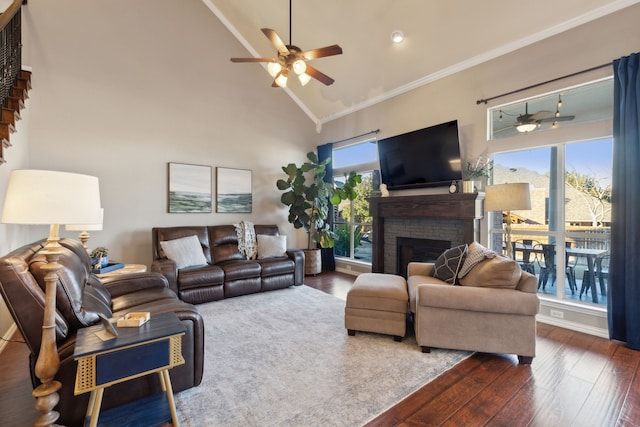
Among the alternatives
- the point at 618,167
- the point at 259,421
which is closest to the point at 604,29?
the point at 618,167

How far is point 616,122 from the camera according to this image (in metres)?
2.80

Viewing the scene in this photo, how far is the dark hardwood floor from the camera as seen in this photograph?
1742 millimetres

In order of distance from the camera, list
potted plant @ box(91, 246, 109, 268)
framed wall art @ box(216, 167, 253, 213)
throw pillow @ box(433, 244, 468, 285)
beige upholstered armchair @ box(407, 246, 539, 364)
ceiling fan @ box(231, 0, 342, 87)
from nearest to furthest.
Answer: beige upholstered armchair @ box(407, 246, 539, 364)
ceiling fan @ box(231, 0, 342, 87)
throw pillow @ box(433, 244, 468, 285)
potted plant @ box(91, 246, 109, 268)
framed wall art @ box(216, 167, 253, 213)

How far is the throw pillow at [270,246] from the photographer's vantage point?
4773mm

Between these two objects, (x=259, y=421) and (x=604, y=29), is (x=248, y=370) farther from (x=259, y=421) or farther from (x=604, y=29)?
(x=604, y=29)

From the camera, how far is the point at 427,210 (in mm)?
4152

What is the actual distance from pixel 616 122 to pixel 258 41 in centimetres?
529

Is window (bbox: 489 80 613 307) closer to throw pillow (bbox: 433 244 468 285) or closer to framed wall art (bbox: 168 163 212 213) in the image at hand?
throw pillow (bbox: 433 244 468 285)

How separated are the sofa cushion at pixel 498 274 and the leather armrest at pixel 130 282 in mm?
3044

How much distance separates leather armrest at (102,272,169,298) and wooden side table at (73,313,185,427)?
1160 mm

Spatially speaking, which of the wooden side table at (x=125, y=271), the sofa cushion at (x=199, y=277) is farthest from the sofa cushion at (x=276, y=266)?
the wooden side table at (x=125, y=271)

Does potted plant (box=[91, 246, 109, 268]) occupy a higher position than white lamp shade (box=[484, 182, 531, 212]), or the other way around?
white lamp shade (box=[484, 182, 531, 212])

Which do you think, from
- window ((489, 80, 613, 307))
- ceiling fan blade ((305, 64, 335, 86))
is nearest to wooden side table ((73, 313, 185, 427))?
ceiling fan blade ((305, 64, 335, 86))

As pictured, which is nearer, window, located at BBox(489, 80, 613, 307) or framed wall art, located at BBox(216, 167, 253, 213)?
window, located at BBox(489, 80, 613, 307)
